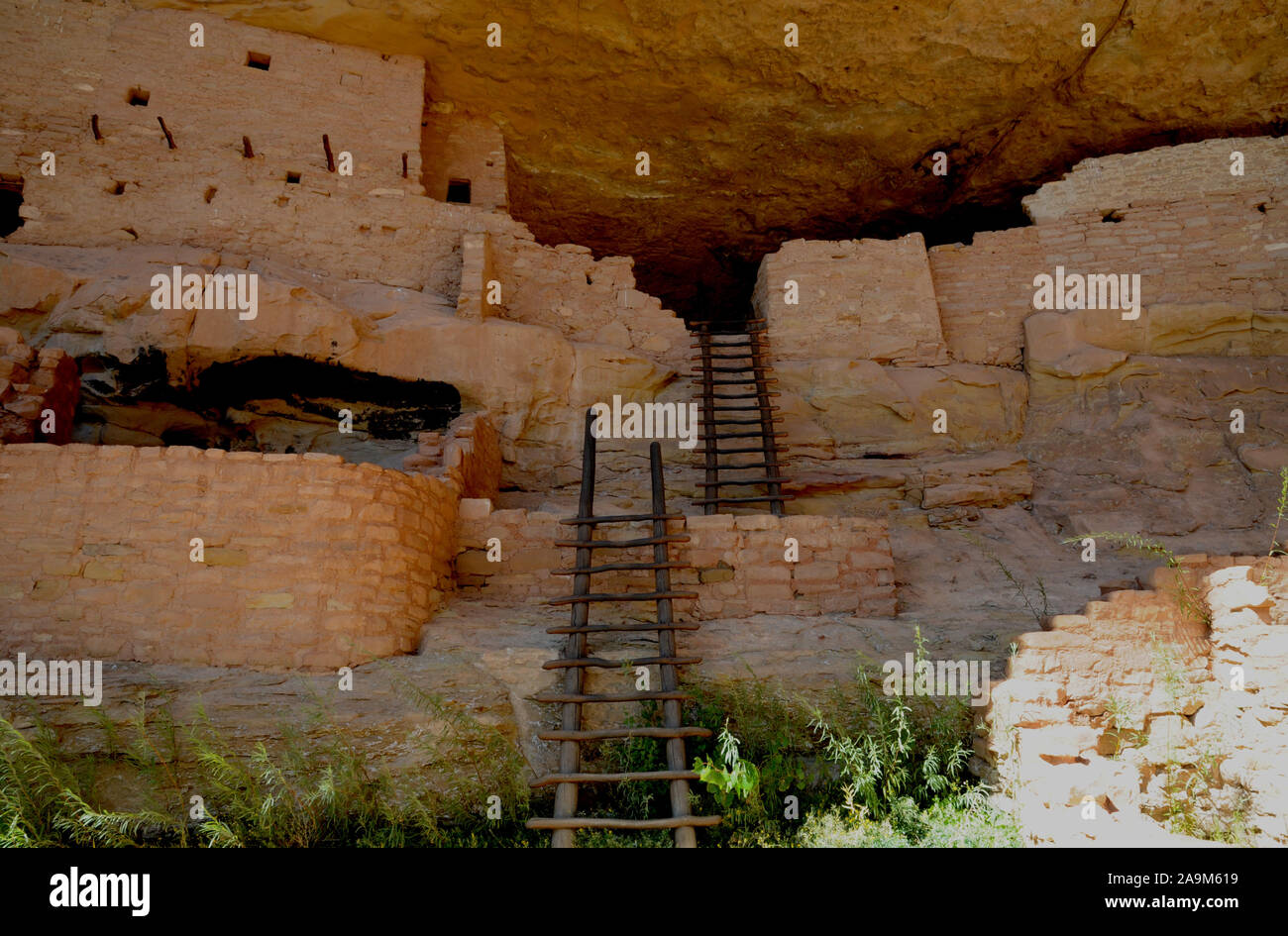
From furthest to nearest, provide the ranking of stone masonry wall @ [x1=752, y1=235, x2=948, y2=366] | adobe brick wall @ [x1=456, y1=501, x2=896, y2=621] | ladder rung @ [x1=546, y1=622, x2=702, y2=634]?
1. stone masonry wall @ [x1=752, y1=235, x2=948, y2=366]
2. adobe brick wall @ [x1=456, y1=501, x2=896, y2=621]
3. ladder rung @ [x1=546, y1=622, x2=702, y2=634]

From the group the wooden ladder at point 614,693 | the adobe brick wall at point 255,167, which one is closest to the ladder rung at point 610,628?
the wooden ladder at point 614,693

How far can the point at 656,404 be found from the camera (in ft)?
26.4

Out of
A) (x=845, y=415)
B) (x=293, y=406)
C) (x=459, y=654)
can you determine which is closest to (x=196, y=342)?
(x=293, y=406)

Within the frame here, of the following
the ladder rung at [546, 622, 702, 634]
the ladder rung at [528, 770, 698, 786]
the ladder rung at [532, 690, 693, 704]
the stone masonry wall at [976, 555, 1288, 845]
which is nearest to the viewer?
the stone masonry wall at [976, 555, 1288, 845]

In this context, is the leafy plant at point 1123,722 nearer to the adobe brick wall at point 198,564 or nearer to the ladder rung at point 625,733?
the ladder rung at point 625,733

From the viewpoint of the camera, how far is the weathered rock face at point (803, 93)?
28.3ft

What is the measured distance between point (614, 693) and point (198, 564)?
2.27 m

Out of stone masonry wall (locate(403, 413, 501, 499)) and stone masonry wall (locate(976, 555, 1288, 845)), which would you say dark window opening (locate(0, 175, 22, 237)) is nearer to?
stone masonry wall (locate(403, 413, 501, 499))

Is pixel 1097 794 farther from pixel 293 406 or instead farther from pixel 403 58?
pixel 403 58

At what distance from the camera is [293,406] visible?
23.5ft

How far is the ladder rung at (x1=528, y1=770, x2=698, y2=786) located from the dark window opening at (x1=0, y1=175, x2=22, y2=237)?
7651 millimetres

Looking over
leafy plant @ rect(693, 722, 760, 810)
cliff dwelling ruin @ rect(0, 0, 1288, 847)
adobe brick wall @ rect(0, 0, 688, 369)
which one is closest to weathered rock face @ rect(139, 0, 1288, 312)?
cliff dwelling ruin @ rect(0, 0, 1288, 847)

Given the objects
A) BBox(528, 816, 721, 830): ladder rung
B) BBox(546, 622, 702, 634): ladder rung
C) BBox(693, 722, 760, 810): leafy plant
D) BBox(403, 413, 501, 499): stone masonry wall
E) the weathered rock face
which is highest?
the weathered rock face

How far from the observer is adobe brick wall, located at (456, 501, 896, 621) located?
209 inches
